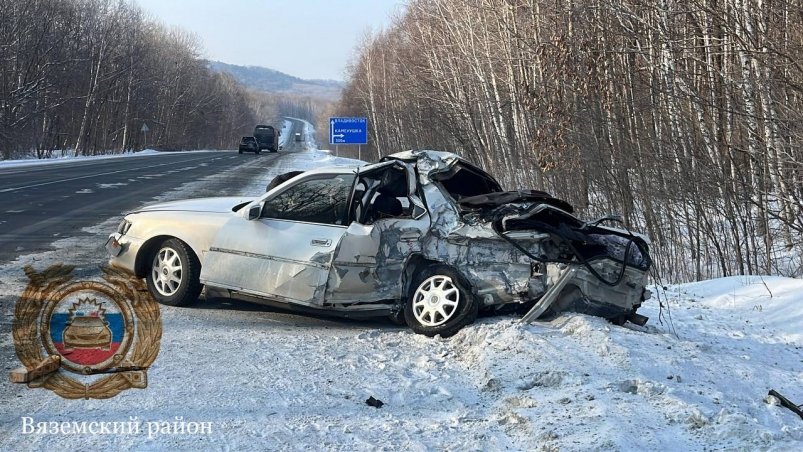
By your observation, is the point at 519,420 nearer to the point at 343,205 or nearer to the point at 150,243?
the point at 343,205

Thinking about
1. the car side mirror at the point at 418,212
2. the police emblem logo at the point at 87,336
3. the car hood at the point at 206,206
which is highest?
the car hood at the point at 206,206

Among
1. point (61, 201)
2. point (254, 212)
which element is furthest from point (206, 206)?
point (61, 201)

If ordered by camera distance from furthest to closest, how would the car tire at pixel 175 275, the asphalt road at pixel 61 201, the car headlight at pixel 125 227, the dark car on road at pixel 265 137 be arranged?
the dark car on road at pixel 265 137, the asphalt road at pixel 61 201, the car headlight at pixel 125 227, the car tire at pixel 175 275

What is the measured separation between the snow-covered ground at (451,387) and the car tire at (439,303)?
120 mm

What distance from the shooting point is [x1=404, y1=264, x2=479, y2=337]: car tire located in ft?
19.2

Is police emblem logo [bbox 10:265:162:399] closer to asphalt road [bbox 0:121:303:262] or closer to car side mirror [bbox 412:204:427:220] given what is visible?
car side mirror [bbox 412:204:427:220]

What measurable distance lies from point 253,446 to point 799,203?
7.46 meters

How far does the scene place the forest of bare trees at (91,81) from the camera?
141ft

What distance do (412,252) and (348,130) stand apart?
89.2ft

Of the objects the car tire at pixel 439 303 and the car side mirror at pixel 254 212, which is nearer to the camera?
the car tire at pixel 439 303

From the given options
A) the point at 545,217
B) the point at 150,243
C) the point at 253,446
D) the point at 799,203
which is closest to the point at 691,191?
the point at 799,203

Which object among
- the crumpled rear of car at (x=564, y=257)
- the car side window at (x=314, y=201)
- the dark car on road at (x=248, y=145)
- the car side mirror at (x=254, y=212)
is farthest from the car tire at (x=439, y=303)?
the dark car on road at (x=248, y=145)

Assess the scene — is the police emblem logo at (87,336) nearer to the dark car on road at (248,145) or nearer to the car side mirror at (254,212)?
the car side mirror at (254,212)

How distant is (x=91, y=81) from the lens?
183 feet
